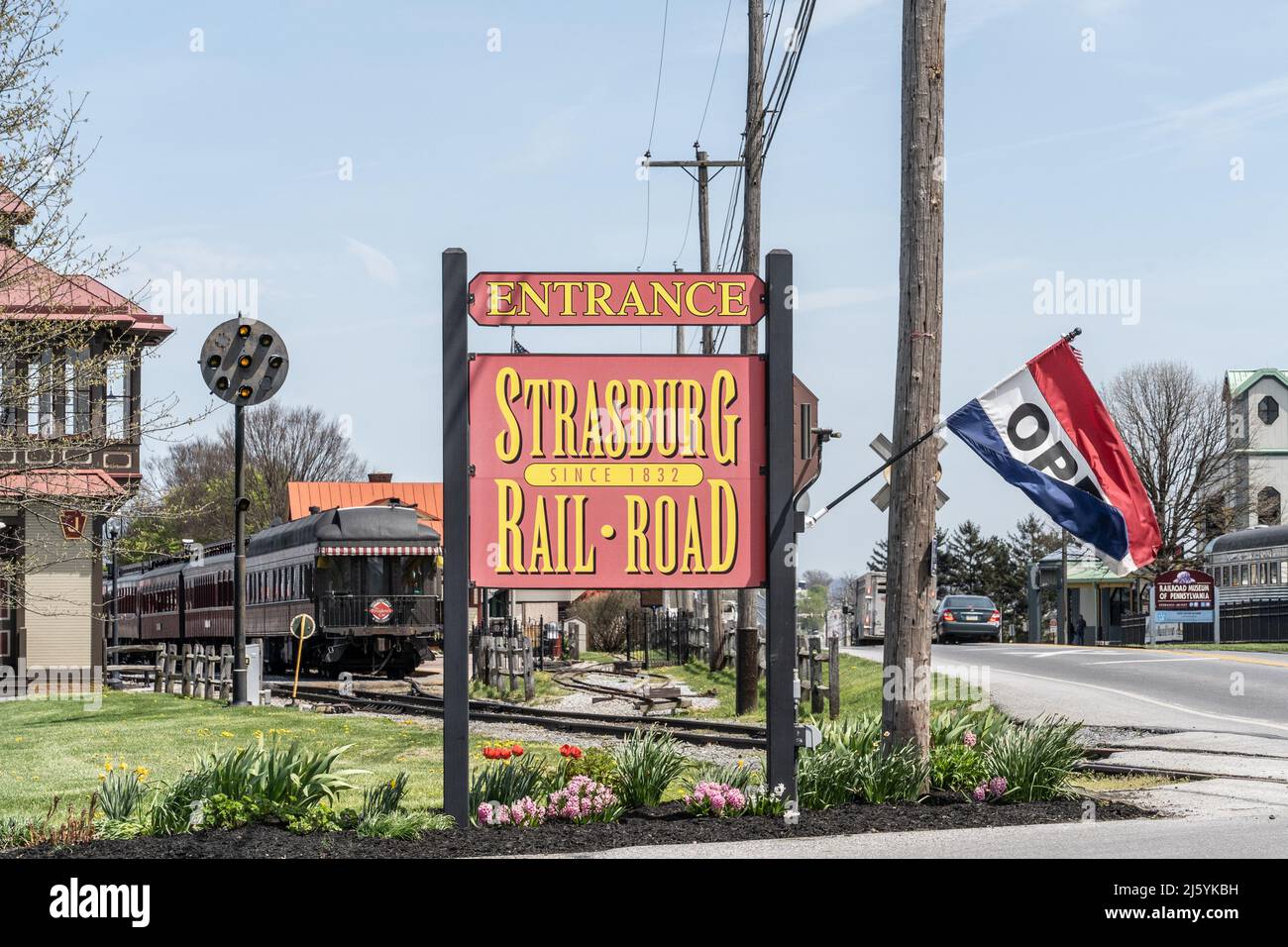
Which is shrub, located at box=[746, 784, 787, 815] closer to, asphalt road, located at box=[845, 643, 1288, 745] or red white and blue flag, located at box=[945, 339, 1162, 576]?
red white and blue flag, located at box=[945, 339, 1162, 576]

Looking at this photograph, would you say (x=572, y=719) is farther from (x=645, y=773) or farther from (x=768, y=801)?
(x=768, y=801)

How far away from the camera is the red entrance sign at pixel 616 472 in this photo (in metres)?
11.0

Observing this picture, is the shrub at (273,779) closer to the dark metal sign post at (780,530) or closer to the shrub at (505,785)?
the shrub at (505,785)

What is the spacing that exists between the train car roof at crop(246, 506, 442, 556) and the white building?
50.3 m

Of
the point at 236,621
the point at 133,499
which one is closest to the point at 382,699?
the point at 236,621

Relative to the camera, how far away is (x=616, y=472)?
11031 millimetres

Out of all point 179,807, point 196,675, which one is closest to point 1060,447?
point 179,807

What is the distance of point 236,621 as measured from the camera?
74.5ft

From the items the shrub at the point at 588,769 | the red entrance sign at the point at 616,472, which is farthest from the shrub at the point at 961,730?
the shrub at the point at 588,769

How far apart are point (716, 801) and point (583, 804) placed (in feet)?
3.04

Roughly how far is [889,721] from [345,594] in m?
24.1

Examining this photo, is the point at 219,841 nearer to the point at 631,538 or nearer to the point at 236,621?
the point at 631,538
